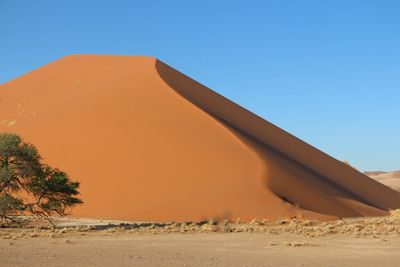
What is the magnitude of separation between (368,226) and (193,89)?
2323cm

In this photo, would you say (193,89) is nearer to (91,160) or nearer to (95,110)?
(95,110)

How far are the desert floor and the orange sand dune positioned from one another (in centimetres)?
324

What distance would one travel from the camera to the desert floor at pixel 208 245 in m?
13.3

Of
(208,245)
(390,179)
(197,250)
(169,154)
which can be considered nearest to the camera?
(197,250)

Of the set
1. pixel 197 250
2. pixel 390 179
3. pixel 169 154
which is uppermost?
pixel 390 179

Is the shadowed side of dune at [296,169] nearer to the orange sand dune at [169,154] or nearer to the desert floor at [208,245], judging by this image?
the orange sand dune at [169,154]

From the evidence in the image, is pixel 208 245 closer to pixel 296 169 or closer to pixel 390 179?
pixel 296 169

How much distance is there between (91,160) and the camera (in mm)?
32500

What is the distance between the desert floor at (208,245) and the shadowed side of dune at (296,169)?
4774 mm

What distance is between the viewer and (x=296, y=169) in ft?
116

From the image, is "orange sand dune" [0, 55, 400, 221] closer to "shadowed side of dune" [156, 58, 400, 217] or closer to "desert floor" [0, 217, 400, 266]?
"shadowed side of dune" [156, 58, 400, 217]

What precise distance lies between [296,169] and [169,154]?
8356 mm

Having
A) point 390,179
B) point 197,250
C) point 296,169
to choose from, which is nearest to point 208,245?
point 197,250

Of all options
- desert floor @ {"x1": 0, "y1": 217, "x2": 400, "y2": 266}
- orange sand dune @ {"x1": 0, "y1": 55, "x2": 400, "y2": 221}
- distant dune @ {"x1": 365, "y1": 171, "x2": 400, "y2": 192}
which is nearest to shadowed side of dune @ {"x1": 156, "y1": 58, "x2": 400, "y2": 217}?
Answer: orange sand dune @ {"x1": 0, "y1": 55, "x2": 400, "y2": 221}
